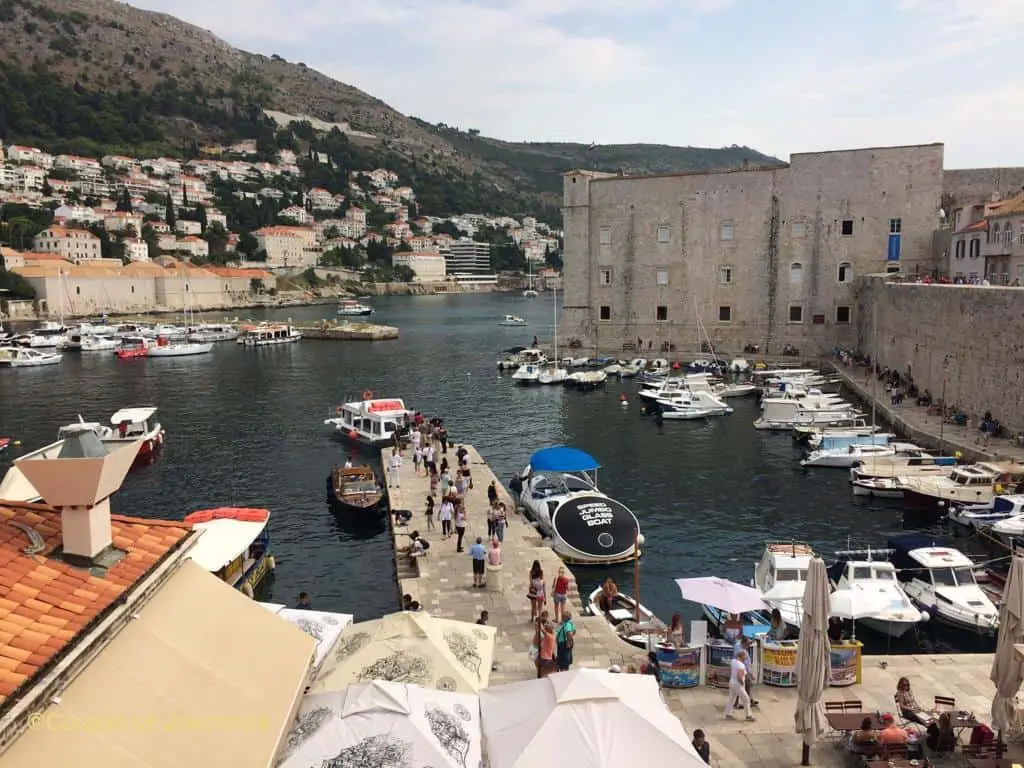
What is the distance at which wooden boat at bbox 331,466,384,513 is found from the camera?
21219 millimetres

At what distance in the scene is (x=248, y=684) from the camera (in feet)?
22.7

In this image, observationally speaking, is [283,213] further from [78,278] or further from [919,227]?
[919,227]

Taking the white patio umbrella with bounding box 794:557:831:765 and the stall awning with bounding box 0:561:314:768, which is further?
the white patio umbrella with bounding box 794:557:831:765

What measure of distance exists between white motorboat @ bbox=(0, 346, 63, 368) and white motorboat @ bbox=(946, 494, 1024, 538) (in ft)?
191

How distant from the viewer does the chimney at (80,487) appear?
6664 millimetres

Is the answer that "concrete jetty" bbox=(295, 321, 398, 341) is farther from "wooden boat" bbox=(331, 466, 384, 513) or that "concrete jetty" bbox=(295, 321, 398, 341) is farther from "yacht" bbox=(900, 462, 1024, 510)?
"yacht" bbox=(900, 462, 1024, 510)

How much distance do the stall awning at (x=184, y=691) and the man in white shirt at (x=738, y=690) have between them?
483 centimetres

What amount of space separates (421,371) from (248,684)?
48003mm

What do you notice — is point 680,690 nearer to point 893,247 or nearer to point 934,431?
point 934,431

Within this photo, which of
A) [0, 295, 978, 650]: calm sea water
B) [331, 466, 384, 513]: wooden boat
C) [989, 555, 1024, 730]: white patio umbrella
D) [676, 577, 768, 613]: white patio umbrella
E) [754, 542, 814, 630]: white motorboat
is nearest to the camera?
[989, 555, 1024, 730]: white patio umbrella

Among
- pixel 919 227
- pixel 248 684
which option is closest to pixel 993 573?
pixel 248 684

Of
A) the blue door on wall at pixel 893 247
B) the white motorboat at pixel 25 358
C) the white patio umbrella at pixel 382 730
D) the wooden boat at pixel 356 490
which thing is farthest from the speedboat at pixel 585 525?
the white motorboat at pixel 25 358

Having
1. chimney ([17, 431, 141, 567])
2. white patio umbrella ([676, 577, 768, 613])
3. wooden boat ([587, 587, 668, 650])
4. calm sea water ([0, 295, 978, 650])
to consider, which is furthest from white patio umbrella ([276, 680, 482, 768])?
calm sea water ([0, 295, 978, 650])

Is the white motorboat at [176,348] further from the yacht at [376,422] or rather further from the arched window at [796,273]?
the arched window at [796,273]
